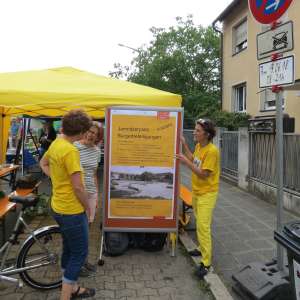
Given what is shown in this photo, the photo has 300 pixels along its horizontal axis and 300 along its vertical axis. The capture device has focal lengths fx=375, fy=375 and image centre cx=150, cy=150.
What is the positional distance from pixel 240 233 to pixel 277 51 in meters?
3.13

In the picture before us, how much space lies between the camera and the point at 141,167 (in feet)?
15.1

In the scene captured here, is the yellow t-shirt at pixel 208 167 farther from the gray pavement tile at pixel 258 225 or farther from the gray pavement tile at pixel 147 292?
the gray pavement tile at pixel 258 225

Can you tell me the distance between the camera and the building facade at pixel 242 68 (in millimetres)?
12558

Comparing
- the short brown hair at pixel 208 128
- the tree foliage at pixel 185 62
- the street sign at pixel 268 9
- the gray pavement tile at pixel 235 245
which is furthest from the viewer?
the tree foliage at pixel 185 62

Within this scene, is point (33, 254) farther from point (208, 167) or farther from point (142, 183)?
point (208, 167)

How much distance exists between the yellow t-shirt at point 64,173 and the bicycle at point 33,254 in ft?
2.00

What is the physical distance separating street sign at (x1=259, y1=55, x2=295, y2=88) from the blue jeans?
7.05 ft

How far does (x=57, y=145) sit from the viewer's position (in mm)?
3102

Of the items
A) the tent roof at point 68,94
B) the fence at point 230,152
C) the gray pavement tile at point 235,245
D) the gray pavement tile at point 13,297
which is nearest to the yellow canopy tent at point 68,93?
the tent roof at point 68,94

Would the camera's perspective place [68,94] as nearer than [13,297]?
No

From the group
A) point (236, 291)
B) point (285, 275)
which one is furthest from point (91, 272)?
point (285, 275)

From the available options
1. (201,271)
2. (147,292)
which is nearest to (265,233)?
(201,271)

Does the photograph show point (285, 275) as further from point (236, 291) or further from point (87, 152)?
point (87, 152)

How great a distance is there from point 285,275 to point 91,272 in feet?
6.78
